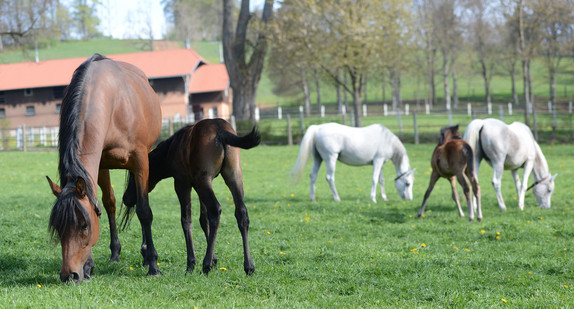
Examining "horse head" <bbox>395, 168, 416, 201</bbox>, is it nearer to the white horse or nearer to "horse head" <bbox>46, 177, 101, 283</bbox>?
the white horse

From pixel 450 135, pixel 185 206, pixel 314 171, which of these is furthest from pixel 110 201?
pixel 314 171

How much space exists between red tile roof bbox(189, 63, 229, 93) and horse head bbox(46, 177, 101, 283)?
147 ft

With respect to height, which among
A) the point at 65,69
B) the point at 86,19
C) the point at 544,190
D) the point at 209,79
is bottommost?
the point at 544,190

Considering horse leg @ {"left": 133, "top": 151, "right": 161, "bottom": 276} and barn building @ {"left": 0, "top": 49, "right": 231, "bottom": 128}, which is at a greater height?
barn building @ {"left": 0, "top": 49, "right": 231, "bottom": 128}

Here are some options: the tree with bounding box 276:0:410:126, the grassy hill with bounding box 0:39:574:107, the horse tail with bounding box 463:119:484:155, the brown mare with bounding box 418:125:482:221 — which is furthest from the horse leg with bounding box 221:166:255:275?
the grassy hill with bounding box 0:39:574:107

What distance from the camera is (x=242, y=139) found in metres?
5.23

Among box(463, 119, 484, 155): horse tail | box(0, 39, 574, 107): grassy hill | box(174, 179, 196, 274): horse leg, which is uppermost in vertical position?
box(0, 39, 574, 107): grassy hill

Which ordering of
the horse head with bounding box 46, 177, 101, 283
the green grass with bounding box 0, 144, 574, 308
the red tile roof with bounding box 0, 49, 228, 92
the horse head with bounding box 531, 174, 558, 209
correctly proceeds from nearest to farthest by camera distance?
the horse head with bounding box 46, 177, 101, 283 < the green grass with bounding box 0, 144, 574, 308 < the horse head with bounding box 531, 174, 558, 209 < the red tile roof with bounding box 0, 49, 228, 92

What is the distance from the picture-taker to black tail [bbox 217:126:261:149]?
5189 mm

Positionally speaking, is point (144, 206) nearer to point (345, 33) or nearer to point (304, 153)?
point (304, 153)

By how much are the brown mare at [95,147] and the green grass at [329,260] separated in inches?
10.1

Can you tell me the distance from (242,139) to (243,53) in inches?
991

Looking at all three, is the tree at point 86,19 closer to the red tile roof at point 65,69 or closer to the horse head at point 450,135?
the red tile roof at point 65,69

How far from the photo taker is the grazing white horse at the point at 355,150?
41.9 feet
